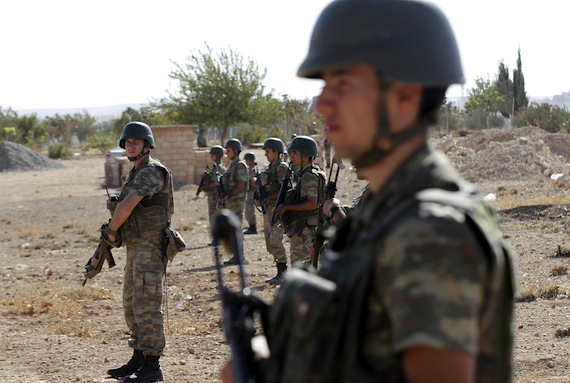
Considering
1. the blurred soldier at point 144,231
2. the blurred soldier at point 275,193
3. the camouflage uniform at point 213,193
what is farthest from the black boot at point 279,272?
the blurred soldier at point 144,231

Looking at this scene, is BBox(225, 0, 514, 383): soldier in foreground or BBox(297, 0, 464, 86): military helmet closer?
BBox(225, 0, 514, 383): soldier in foreground

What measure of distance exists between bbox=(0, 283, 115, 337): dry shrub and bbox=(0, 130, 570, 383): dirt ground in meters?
0.01

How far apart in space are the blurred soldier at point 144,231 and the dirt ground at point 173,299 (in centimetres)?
58

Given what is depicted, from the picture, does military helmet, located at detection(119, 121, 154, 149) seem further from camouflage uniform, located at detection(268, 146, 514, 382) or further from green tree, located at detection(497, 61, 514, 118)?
green tree, located at detection(497, 61, 514, 118)

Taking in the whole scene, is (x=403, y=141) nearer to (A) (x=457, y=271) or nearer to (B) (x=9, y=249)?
(A) (x=457, y=271)

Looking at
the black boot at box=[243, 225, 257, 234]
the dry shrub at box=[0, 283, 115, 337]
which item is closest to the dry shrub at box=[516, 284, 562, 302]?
the dry shrub at box=[0, 283, 115, 337]

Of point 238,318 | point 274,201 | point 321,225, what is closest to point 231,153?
point 274,201

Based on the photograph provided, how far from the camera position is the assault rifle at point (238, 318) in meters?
2.14

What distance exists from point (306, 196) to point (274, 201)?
3194 mm

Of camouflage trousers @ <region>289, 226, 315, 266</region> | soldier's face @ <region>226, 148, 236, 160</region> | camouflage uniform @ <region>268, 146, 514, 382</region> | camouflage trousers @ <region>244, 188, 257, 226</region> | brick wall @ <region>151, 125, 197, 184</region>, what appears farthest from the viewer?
brick wall @ <region>151, 125, 197, 184</region>

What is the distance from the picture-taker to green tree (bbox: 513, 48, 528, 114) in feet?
198

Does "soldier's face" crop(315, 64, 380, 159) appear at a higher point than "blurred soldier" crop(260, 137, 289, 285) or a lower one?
higher

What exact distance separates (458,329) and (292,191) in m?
8.66

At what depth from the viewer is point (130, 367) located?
7926 millimetres
